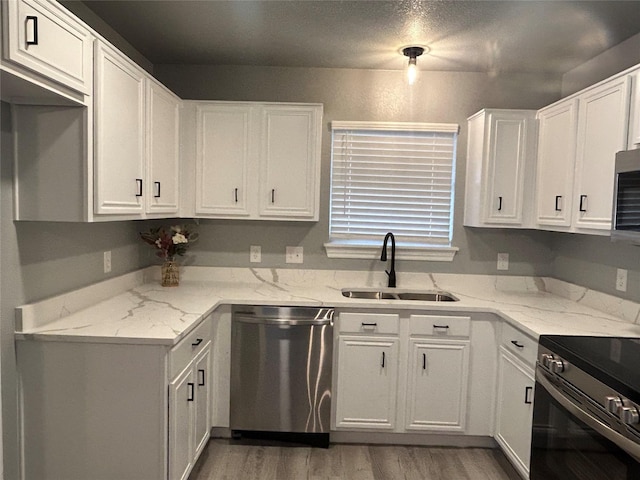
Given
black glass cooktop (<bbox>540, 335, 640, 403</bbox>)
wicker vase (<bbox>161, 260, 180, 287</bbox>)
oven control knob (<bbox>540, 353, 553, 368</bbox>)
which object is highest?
wicker vase (<bbox>161, 260, 180, 287</bbox>)

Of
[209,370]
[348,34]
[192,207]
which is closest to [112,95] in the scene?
[192,207]

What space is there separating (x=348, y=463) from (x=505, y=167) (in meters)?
2.15

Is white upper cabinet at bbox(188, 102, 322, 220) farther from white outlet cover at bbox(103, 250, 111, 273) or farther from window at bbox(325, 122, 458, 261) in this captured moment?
white outlet cover at bbox(103, 250, 111, 273)

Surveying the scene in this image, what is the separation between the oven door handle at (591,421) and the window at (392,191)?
1476 millimetres

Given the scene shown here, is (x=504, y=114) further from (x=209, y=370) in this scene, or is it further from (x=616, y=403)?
(x=209, y=370)

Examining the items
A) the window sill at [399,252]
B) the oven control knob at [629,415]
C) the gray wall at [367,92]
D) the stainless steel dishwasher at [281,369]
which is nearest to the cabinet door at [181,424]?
the stainless steel dishwasher at [281,369]

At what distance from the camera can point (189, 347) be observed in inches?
87.6

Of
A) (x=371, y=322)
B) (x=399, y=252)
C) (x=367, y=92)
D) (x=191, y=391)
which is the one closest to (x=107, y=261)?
(x=191, y=391)

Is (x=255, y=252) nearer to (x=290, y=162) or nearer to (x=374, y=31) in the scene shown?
(x=290, y=162)

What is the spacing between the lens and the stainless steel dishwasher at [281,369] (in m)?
2.76

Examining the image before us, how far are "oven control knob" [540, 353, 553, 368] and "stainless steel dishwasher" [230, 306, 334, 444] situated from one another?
1184mm

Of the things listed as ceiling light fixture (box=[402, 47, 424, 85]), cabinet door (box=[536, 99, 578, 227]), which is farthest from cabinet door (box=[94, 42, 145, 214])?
cabinet door (box=[536, 99, 578, 227])

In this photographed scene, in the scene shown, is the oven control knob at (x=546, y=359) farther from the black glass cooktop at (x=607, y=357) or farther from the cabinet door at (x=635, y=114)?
the cabinet door at (x=635, y=114)

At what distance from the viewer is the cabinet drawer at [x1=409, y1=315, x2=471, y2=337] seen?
2770 millimetres
